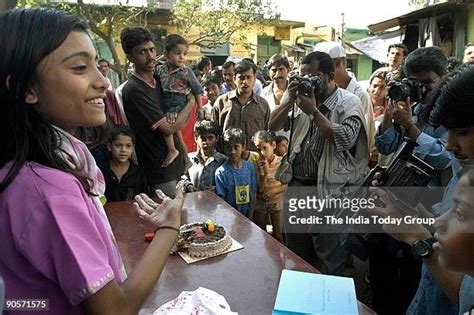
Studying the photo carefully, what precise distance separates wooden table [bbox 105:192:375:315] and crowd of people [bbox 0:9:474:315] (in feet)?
1.21

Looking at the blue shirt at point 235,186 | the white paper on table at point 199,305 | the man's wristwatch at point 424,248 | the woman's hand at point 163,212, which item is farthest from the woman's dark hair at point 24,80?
the blue shirt at point 235,186

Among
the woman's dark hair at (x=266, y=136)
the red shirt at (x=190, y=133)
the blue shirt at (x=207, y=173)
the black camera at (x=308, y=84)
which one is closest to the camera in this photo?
the black camera at (x=308, y=84)

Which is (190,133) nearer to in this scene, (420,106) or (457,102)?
(420,106)

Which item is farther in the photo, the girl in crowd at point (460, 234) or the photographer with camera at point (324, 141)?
the photographer with camera at point (324, 141)

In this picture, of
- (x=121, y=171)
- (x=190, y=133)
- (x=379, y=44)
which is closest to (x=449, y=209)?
(x=121, y=171)

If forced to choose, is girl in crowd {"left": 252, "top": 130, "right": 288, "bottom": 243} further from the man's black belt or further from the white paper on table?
the white paper on table

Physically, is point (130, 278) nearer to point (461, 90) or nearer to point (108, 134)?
point (461, 90)

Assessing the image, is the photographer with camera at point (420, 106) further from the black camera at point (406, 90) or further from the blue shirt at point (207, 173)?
the blue shirt at point (207, 173)

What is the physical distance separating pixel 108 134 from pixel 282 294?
178 centimetres

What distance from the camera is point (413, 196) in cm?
159

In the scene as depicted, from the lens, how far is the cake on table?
1630mm

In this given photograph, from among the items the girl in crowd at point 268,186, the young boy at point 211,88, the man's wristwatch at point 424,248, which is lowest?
the girl in crowd at point 268,186

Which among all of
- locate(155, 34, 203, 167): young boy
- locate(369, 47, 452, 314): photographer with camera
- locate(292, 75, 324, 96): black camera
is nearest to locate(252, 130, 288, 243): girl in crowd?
locate(155, 34, 203, 167): young boy

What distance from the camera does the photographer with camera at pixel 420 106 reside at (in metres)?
1.78
